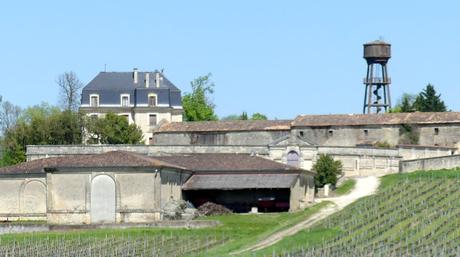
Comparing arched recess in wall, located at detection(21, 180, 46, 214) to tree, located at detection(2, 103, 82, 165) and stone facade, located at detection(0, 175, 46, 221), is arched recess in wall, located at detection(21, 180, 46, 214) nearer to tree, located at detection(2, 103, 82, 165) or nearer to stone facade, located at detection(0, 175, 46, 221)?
stone facade, located at detection(0, 175, 46, 221)

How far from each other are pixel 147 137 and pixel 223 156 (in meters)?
22.5

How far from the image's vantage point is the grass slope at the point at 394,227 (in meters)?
62.0

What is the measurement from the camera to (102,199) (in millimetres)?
80562

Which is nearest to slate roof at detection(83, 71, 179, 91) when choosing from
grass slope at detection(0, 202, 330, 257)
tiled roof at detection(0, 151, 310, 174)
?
tiled roof at detection(0, 151, 310, 174)

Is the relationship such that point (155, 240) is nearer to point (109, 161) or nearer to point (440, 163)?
point (109, 161)

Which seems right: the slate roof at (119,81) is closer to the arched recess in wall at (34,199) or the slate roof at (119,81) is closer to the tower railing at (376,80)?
the tower railing at (376,80)

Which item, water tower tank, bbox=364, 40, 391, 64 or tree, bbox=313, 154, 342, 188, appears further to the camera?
water tower tank, bbox=364, 40, 391, 64

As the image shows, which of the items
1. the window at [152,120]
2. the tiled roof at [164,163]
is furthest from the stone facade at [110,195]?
the window at [152,120]

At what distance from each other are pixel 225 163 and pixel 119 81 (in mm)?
32604

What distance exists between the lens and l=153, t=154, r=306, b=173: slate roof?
85.5 metres

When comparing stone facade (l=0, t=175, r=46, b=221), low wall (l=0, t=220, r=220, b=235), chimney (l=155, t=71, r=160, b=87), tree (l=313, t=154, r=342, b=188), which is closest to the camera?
low wall (l=0, t=220, r=220, b=235)

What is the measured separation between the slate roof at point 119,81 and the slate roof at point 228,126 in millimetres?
8485

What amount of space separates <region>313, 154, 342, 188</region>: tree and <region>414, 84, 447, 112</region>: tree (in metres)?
24.2

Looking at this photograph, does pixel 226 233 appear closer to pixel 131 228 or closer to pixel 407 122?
pixel 131 228
